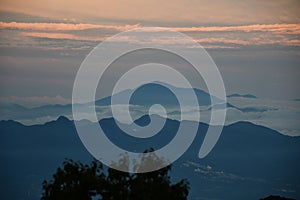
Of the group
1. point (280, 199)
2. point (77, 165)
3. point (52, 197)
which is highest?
point (280, 199)

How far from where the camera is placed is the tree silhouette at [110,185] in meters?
32.6

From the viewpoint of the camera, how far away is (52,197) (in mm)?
33062

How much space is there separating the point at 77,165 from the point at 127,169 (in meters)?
3.10

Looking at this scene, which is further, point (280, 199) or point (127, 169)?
point (280, 199)

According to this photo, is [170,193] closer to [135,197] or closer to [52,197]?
[135,197]

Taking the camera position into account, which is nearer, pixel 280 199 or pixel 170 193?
pixel 170 193

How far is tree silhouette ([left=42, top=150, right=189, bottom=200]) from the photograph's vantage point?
32625mm

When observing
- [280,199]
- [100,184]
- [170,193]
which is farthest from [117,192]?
[280,199]

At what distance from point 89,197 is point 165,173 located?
190 inches

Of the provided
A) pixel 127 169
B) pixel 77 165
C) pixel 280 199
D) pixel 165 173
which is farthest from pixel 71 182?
pixel 280 199

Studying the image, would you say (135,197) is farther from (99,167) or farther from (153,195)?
(99,167)

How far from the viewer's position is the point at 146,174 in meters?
33.7

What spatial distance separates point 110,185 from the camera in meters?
33.6

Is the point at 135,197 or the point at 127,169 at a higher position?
the point at 127,169
